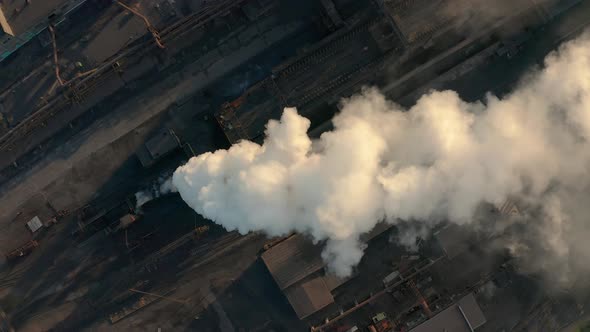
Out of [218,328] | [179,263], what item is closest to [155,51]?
[179,263]

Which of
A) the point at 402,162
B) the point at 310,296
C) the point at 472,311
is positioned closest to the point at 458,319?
the point at 472,311

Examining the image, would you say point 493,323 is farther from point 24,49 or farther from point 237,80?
point 24,49

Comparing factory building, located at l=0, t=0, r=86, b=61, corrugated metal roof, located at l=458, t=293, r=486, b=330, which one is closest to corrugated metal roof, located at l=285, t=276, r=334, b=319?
corrugated metal roof, located at l=458, t=293, r=486, b=330

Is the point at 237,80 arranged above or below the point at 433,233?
above

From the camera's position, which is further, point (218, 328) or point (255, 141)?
point (218, 328)

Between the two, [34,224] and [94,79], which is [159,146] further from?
[34,224]

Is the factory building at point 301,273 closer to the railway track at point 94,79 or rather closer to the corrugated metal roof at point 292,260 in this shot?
the corrugated metal roof at point 292,260

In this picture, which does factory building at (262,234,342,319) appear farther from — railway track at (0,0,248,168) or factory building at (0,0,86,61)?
factory building at (0,0,86,61)
